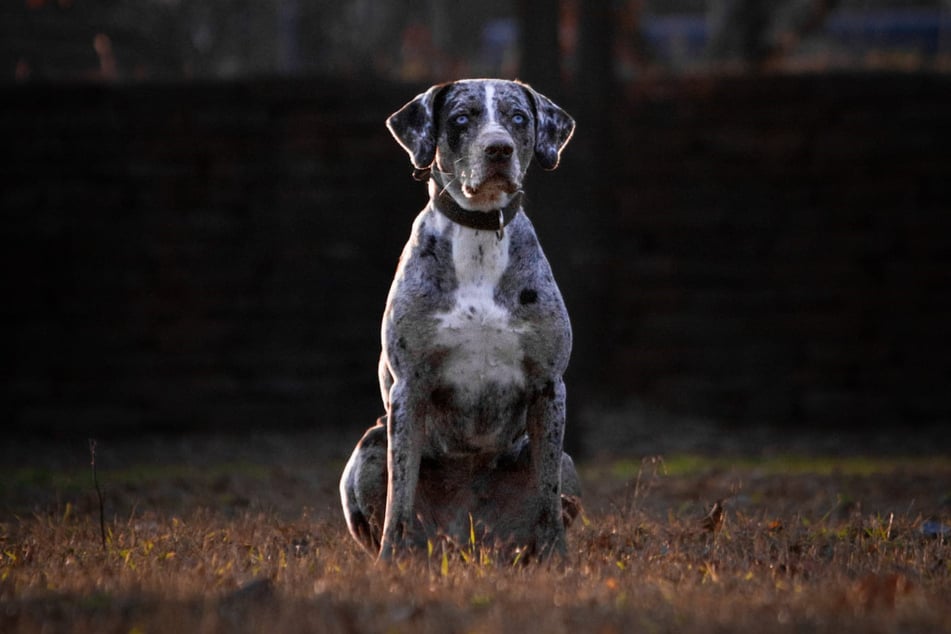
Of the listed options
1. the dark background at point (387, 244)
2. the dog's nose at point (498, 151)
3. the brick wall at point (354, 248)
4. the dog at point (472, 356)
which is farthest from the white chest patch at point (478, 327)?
the brick wall at point (354, 248)

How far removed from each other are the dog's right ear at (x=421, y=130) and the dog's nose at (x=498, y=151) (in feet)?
1.24

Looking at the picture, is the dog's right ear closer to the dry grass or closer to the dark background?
the dry grass

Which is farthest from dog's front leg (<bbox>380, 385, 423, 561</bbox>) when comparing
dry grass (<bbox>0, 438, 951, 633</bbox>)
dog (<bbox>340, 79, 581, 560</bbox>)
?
dry grass (<bbox>0, 438, 951, 633</bbox>)

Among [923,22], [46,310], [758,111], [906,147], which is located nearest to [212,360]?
[46,310]

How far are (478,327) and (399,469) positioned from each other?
0.62 m

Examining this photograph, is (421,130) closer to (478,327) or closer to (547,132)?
(547,132)

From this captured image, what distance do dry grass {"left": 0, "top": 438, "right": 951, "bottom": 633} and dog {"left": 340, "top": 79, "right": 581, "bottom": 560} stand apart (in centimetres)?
20

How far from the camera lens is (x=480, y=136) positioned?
5.43 m

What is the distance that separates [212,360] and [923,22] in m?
15.3

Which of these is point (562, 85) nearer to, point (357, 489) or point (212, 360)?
point (212, 360)

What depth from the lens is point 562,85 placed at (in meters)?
11.3

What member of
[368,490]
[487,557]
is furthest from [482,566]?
[368,490]

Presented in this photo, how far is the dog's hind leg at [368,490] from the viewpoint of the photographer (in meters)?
5.71

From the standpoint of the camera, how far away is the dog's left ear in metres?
5.74
